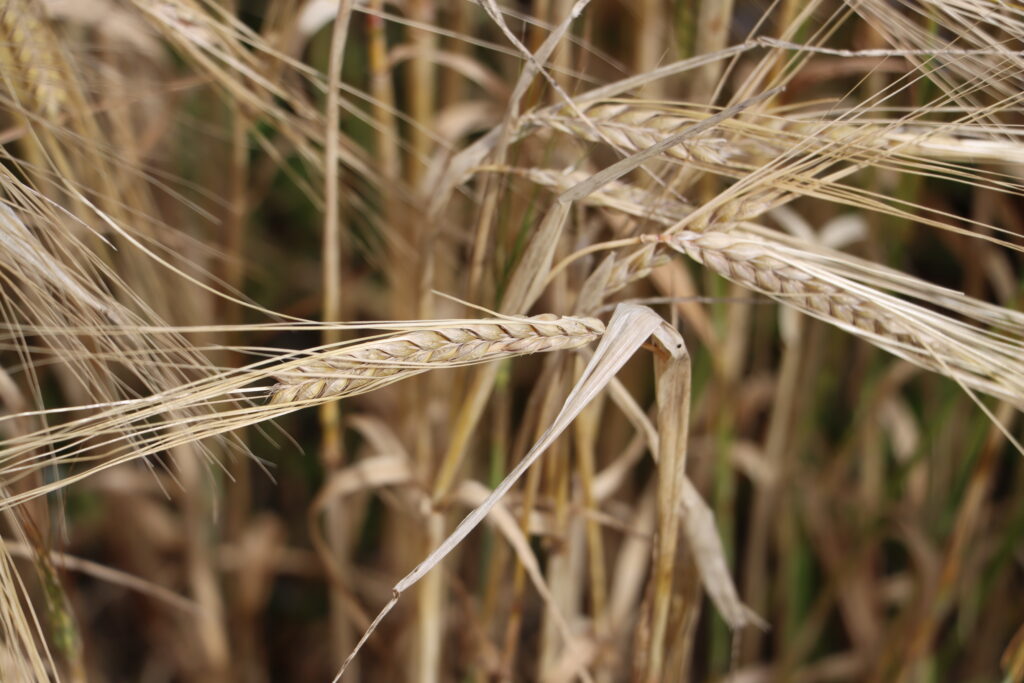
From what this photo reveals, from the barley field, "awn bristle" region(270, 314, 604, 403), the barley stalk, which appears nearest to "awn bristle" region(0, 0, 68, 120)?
the barley field

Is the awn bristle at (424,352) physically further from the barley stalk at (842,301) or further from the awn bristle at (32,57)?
the awn bristle at (32,57)

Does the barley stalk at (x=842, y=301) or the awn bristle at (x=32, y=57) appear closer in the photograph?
the barley stalk at (x=842, y=301)

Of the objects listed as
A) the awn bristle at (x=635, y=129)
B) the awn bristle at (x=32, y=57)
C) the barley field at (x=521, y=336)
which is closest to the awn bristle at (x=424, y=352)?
the barley field at (x=521, y=336)

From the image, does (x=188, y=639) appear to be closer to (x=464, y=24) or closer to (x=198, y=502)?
(x=198, y=502)

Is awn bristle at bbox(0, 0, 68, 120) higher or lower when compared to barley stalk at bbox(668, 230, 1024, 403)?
higher

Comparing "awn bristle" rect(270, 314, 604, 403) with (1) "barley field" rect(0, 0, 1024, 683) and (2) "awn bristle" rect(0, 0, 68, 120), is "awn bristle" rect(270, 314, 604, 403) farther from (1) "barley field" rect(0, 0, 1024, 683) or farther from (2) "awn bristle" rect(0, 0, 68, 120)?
(2) "awn bristle" rect(0, 0, 68, 120)

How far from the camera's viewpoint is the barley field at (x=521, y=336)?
1.64 feet

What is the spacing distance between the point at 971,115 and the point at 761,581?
0.75m

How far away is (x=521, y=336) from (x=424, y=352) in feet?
0.17

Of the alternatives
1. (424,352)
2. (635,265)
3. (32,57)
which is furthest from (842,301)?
(32,57)

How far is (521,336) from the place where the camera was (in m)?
0.45

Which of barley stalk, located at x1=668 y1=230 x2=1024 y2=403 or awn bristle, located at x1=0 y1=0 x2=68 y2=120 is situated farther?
awn bristle, located at x1=0 y1=0 x2=68 y2=120

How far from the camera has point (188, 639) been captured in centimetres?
124

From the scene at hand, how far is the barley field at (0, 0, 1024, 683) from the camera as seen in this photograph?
1.64 feet
